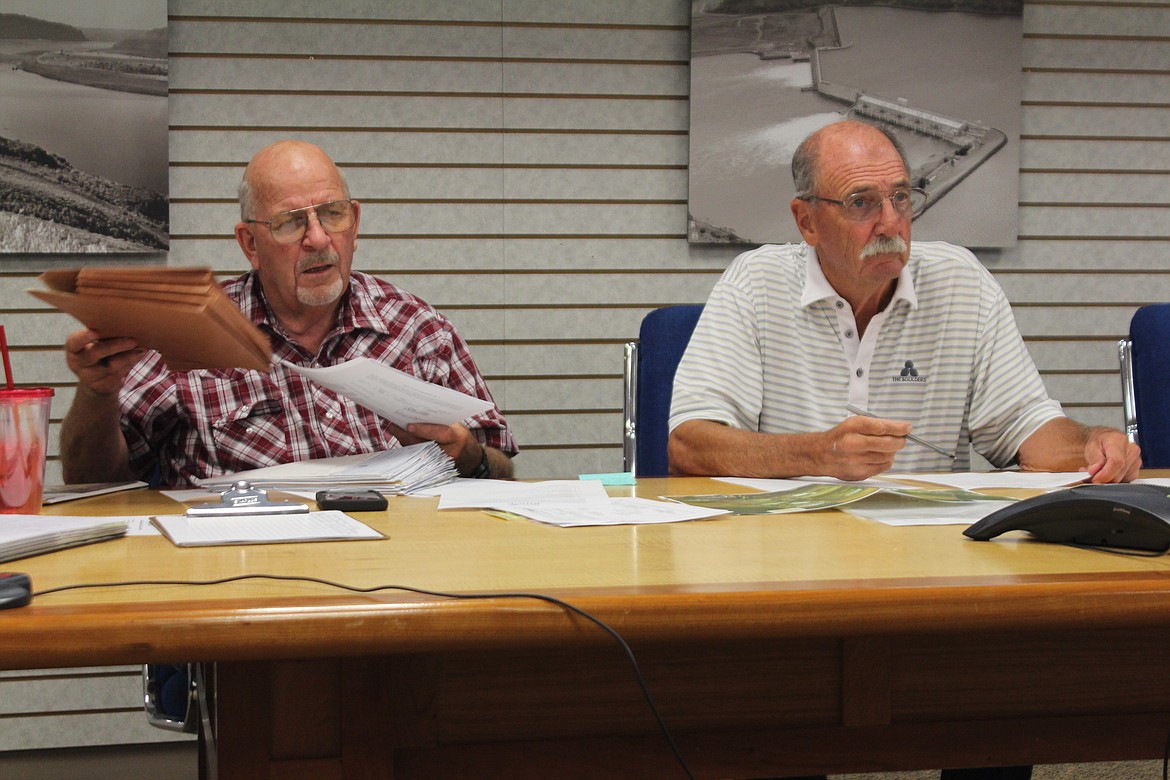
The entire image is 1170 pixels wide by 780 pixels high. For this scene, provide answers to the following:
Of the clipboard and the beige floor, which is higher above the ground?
the clipboard

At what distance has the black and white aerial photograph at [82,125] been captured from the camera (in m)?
3.13

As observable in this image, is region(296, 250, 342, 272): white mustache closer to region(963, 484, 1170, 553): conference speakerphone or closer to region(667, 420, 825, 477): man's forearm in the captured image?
region(667, 420, 825, 477): man's forearm

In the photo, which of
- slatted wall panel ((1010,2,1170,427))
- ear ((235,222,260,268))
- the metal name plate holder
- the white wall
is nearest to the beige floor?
the white wall

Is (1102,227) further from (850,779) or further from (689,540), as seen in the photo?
(689,540)

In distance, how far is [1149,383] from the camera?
2.40 meters

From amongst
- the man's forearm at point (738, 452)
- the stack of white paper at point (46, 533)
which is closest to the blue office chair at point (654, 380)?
the man's forearm at point (738, 452)

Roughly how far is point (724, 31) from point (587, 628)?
118 inches

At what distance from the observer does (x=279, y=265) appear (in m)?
2.22

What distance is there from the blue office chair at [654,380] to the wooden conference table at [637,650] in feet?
4.30

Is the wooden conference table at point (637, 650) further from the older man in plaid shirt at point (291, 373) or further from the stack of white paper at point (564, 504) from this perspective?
the older man in plaid shirt at point (291, 373)

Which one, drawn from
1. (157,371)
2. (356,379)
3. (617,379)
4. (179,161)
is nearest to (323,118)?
(179,161)

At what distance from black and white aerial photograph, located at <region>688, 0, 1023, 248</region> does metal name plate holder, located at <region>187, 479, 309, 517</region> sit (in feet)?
7.58

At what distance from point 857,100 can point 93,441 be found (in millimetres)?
2642

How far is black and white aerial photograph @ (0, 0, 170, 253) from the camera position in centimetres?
313
